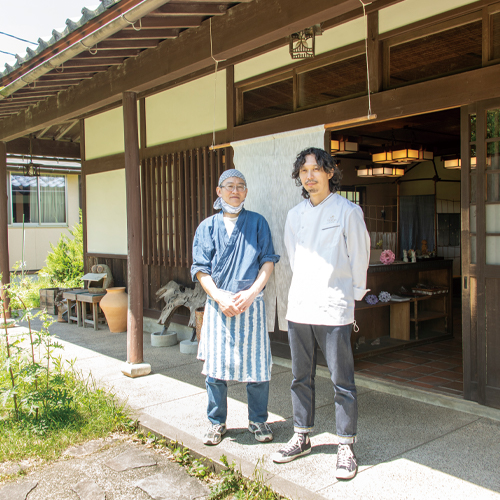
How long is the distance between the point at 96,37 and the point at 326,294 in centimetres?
289

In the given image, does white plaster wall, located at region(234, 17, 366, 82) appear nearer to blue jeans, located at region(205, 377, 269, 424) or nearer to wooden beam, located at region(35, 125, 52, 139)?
blue jeans, located at region(205, 377, 269, 424)

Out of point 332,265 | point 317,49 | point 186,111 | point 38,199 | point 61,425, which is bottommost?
point 61,425

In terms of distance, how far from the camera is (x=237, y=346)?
349cm

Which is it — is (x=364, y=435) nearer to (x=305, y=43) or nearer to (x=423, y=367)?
(x=423, y=367)

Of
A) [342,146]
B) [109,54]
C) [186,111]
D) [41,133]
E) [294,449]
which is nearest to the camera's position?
[294,449]

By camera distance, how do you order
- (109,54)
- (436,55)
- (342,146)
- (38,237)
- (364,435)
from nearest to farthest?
1. (364,435)
2. (436,55)
3. (109,54)
4. (342,146)
5. (38,237)

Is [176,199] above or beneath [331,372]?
above

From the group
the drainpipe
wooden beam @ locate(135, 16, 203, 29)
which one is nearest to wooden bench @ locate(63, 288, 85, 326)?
the drainpipe

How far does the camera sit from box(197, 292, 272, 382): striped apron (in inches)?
136

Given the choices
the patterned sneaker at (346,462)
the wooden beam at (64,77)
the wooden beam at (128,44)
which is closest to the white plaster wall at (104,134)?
the wooden beam at (64,77)

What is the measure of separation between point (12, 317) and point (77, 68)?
16.9ft

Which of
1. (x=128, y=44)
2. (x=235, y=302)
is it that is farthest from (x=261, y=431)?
(x=128, y=44)

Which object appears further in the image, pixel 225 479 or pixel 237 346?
pixel 237 346

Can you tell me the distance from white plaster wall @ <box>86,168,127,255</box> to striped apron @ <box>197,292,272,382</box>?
479 cm
